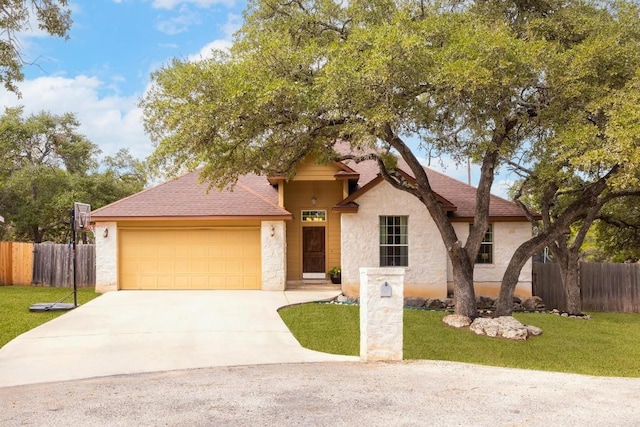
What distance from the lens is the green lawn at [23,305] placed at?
11133 mm

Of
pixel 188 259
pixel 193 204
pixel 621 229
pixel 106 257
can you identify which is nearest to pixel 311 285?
pixel 188 259

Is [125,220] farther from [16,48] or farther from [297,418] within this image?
[297,418]

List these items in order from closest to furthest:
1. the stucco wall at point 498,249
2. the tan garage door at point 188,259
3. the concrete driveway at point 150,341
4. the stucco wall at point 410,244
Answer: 1. the concrete driveway at point 150,341
2. the stucco wall at point 410,244
3. the tan garage door at point 188,259
4. the stucco wall at point 498,249

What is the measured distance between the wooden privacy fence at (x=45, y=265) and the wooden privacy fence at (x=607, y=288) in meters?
16.9

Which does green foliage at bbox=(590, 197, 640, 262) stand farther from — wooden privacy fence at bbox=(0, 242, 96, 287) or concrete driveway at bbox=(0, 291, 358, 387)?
wooden privacy fence at bbox=(0, 242, 96, 287)

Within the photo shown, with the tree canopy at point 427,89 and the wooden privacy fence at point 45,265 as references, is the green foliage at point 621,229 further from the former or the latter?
the wooden privacy fence at point 45,265

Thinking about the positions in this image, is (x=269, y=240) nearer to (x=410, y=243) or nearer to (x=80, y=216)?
(x=410, y=243)

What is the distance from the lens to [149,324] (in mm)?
11805

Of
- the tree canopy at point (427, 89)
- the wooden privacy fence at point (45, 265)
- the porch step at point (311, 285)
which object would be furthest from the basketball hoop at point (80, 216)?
the porch step at point (311, 285)

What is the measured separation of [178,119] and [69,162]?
21.7 meters

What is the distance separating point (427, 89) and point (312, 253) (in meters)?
9.09

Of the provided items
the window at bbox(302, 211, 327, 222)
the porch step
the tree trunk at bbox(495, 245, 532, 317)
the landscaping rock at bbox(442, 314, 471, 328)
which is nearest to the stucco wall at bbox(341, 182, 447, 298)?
the porch step

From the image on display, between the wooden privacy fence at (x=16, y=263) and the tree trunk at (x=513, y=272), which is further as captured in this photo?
the wooden privacy fence at (x=16, y=263)

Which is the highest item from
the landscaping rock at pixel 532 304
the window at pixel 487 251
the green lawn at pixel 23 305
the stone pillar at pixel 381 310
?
the window at pixel 487 251
